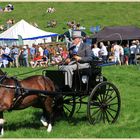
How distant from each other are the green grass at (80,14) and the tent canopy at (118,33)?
12.9 meters

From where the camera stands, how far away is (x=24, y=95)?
31.9 ft

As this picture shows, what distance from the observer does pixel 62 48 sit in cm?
3134

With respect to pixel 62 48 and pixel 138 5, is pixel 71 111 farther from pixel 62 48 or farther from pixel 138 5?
pixel 138 5

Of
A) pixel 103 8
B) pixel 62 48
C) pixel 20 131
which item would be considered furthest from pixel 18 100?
pixel 103 8

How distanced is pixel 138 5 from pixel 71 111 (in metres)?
46.5

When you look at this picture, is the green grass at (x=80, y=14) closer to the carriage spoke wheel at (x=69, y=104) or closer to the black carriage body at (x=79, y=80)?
the carriage spoke wheel at (x=69, y=104)

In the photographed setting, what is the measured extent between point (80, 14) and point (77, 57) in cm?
4301

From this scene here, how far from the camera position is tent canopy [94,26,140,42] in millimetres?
31562

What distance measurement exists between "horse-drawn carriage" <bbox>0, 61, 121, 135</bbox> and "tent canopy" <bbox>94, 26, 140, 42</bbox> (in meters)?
20.3

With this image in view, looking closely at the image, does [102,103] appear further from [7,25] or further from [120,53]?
[7,25]

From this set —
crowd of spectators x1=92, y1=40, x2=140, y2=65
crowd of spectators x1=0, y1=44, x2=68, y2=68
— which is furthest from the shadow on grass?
crowd of spectators x1=0, y1=44, x2=68, y2=68

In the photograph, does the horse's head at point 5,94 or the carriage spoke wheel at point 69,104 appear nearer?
the horse's head at point 5,94

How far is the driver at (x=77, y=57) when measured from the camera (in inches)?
411

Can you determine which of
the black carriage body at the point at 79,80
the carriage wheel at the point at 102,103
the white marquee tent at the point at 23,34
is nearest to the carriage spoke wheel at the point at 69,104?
the black carriage body at the point at 79,80
